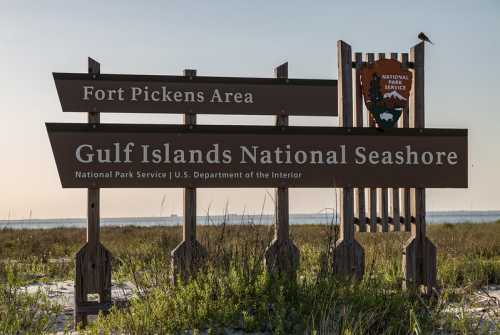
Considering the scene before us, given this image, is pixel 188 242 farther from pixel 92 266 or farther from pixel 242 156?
pixel 242 156

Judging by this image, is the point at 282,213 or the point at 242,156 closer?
the point at 242,156

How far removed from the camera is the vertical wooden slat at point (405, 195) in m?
7.84

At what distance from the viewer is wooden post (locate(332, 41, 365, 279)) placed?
24.4 ft

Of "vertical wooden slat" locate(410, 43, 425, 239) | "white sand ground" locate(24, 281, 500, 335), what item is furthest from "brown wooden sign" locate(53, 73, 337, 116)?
"white sand ground" locate(24, 281, 500, 335)

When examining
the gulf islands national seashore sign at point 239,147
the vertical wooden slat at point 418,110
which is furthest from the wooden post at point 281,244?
the vertical wooden slat at point 418,110

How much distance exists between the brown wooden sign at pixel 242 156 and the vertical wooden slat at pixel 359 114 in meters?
0.17

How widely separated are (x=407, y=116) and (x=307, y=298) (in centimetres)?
320

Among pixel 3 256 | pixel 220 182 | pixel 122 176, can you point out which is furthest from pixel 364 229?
pixel 3 256

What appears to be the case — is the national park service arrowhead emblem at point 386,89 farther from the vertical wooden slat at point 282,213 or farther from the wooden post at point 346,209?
the vertical wooden slat at point 282,213

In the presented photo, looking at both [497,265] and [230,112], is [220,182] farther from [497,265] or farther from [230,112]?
[497,265]

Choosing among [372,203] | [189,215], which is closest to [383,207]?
[372,203]

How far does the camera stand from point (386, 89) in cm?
777

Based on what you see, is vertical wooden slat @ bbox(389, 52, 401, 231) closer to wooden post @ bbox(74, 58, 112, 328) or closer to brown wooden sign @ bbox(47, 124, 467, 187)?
brown wooden sign @ bbox(47, 124, 467, 187)

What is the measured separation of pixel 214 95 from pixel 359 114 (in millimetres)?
1862
